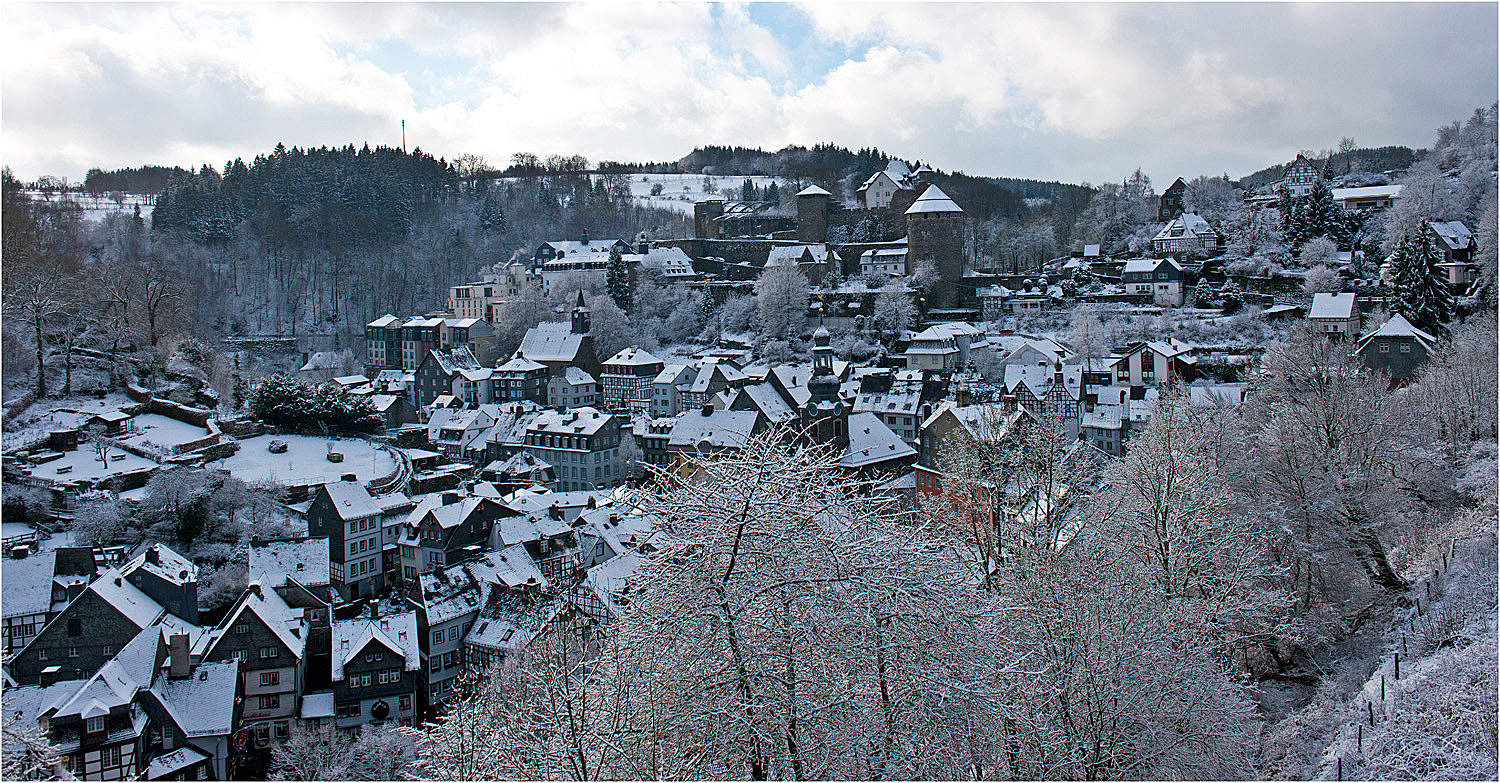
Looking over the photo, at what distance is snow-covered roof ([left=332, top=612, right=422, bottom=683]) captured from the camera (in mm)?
18078

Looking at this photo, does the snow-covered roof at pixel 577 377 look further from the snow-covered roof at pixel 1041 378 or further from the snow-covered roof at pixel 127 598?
the snow-covered roof at pixel 127 598

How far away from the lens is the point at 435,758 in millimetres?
7215

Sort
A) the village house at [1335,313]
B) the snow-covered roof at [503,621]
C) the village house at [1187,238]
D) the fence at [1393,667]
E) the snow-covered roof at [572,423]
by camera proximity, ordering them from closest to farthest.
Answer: the fence at [1393,667] → the snow-covered roof at [503,621] → the village house at [1335,313] → the snow-covered roof at [572,423] → the village house at [1187,238]

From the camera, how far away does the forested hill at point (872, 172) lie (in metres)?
77.5

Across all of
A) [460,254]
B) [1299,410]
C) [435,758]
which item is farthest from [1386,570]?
[460,254]

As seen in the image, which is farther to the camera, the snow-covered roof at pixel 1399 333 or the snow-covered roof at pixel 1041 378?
the snow-covered roof at pixel 1041 378

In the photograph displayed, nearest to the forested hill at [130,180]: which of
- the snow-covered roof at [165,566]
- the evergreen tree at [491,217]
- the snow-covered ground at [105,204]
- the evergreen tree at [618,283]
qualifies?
the snow-covered ground at [105,204]

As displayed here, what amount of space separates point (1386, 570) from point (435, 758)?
525 inches

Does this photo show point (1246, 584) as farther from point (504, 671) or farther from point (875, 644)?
point (504, 671)

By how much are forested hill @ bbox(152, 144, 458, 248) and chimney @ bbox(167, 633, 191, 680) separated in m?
60.3

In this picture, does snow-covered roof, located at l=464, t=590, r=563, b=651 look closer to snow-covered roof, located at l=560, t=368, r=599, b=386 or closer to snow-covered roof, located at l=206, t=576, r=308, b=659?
snow-covered roof, located at l=206, t=576, r=308, b=659

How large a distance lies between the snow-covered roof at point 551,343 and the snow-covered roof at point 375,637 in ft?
92.1

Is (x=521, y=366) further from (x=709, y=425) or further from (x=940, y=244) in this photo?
(x=940, y=244)

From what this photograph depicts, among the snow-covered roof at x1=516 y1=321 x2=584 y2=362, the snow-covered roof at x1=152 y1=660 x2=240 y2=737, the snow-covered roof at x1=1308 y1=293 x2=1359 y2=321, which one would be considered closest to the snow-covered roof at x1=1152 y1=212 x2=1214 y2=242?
the snow-covered roof at x1=1308 y1=293 x2=1359 y2=321
